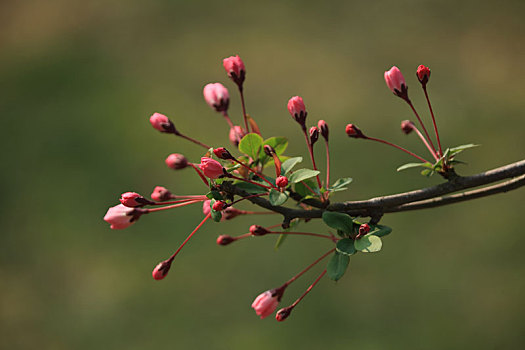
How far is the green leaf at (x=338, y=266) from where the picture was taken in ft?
1.85

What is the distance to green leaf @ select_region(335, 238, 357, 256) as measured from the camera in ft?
1.84

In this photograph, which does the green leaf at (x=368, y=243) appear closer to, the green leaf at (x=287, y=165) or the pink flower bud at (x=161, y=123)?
the green leaf at (x=287, y=165)

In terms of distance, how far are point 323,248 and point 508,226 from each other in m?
0.69

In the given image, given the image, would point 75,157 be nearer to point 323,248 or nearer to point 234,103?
point 234,103

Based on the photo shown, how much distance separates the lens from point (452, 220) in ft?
6.88

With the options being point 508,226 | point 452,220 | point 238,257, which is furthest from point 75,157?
point 508,226

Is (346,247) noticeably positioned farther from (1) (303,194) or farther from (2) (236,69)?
(2) (236,69)

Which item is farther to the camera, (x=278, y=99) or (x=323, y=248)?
(x=278, y=99)

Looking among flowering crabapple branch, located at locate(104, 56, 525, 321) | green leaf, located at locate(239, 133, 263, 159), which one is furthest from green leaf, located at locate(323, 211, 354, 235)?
green leaf, located at locate(239, 133, 263, 159)

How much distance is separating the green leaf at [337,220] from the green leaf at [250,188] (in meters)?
0.07

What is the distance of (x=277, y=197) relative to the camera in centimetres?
55

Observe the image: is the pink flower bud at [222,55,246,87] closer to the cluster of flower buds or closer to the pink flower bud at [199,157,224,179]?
the cluster of flower buds

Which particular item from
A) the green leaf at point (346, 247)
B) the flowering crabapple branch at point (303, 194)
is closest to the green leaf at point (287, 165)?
the flowering crabapple branch at point (303, 194)

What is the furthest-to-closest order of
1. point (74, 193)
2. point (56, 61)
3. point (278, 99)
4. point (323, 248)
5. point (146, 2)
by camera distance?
point (146, 2)
point (56, 61)
point (278, 99)
point (74, 193)
point (323, 248)
